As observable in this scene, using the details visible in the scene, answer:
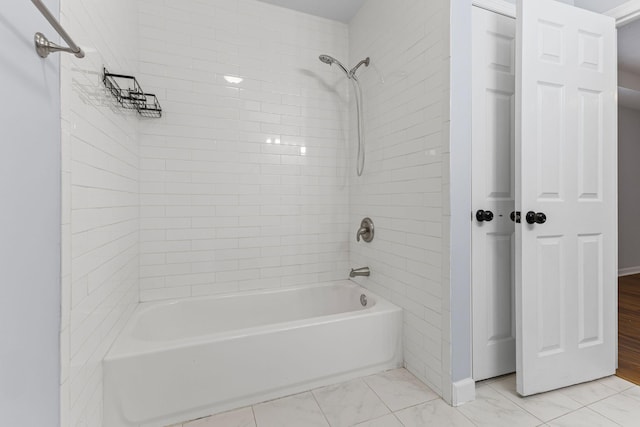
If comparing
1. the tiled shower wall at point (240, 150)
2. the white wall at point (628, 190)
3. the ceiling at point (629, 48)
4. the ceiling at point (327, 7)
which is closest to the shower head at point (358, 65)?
the tiled shower wall at point (240, 150)

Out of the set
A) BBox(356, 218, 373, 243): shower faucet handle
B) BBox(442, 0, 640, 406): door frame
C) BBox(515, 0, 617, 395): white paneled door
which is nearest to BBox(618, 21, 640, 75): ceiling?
BBox(515, 0, 617, 395): white paneled door

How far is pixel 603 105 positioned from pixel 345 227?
71.9 inches

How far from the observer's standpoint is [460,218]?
1.53 meters

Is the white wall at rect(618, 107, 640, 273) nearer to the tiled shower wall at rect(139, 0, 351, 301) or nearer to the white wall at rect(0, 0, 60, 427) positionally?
the tiled shower wall at rect(139, 0, 351, 301)

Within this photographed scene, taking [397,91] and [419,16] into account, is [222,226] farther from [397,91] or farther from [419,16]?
[419,16]

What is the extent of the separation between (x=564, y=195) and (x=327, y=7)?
213 centimetres

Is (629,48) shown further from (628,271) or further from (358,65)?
(628,271)

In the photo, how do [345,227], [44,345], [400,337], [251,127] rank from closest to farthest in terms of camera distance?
[44,345] → [400,337] → [251,127] → [345,227]

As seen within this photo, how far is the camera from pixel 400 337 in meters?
1.87

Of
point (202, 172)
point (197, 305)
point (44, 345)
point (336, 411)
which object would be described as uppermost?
point (202, 172)

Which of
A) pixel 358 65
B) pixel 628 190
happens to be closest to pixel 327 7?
pixel 358 65

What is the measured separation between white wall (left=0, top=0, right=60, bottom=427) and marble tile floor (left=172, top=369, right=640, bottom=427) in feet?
2.94

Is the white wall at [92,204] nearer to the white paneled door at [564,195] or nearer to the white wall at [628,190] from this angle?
the white paneled door at [564,195]

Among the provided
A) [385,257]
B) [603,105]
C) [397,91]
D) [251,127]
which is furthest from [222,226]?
[603,105]
